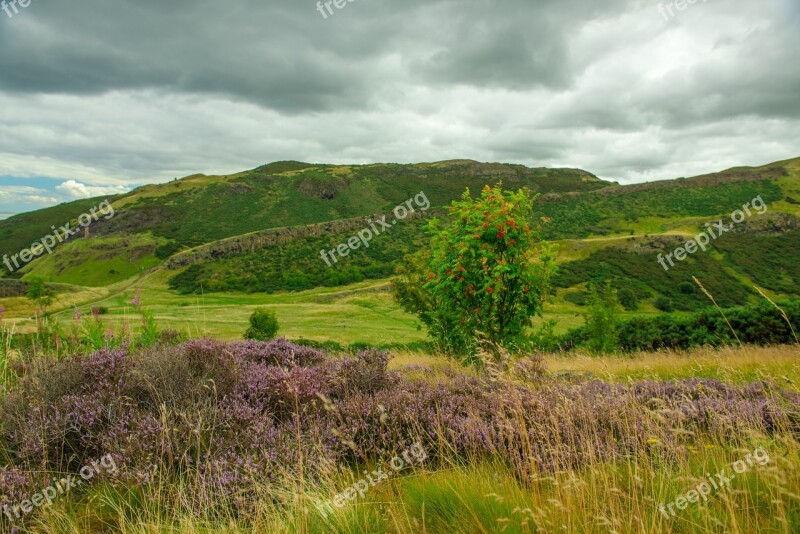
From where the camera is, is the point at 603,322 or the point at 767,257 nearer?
the point at 603,322

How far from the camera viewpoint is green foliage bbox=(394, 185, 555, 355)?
9.14 m

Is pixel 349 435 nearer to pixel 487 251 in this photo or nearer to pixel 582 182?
pixel 487 251

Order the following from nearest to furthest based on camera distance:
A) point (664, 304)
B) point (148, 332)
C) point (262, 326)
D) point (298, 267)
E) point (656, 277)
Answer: point (148, 332), point (262, 326), point (664, 304), point (656, 277), point (298, 267)

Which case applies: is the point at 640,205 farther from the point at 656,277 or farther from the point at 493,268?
the point at 493,268

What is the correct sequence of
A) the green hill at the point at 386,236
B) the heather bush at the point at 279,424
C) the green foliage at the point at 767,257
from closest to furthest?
the heather bush at the point at 279,424 < the green foliage at the point at 767,257 < the green hill at the point at 386,236

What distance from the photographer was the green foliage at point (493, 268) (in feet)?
30.0

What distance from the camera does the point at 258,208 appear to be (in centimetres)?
13288

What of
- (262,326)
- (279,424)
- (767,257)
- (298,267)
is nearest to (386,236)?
(298,267)

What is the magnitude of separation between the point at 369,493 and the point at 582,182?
16312 centimetres

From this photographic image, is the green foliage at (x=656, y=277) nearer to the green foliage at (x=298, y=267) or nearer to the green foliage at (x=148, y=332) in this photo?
the green foliage at (x=298, y=267)

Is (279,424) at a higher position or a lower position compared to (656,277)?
higher

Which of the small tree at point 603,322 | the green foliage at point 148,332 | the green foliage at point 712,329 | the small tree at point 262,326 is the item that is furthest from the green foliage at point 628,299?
the green foliage at point 148,332

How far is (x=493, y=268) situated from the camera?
909cm

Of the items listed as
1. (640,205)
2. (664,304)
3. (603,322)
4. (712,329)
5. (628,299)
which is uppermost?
(640,205)
